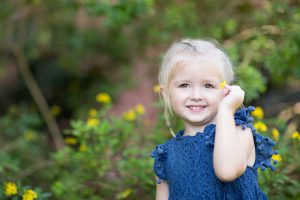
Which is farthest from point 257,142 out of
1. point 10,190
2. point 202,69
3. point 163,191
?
point 10,190

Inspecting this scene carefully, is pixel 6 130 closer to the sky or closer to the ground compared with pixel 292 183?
closer to the sky

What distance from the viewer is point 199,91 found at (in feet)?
7.54

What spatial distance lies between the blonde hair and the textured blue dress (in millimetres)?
205

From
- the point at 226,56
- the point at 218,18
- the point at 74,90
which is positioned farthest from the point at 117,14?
the point at 74,90

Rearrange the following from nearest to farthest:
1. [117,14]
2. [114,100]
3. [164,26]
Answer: [117,14] → [164,26] → [114,100]

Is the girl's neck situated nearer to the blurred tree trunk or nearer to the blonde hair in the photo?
the blonde hair

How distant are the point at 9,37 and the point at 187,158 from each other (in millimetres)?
3662

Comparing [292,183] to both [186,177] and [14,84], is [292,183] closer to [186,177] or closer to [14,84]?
[186,177]

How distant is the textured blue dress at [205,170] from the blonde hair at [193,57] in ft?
0.67

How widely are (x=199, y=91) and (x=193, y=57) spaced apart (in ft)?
0.48

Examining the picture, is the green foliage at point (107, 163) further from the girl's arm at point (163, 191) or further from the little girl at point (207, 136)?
the little girl at point (207, 136)

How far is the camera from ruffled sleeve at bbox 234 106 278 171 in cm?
227

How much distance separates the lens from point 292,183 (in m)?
3.00

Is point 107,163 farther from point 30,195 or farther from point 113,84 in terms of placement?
point 113,84
